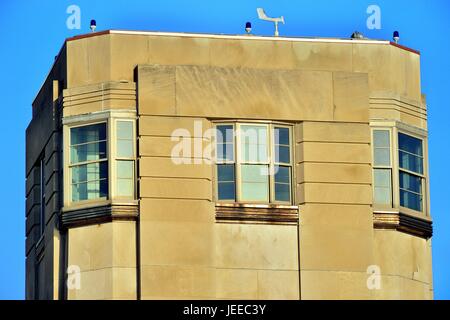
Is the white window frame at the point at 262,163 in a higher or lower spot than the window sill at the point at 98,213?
higher

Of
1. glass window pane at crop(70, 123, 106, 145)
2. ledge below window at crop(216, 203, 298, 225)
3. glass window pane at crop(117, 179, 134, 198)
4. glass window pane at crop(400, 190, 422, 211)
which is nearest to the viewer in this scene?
glass window pane at crop(117, 179, 134, 198)

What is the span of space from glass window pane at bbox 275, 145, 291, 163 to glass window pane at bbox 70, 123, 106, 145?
4720 millimetres

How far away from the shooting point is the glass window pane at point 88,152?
5834cm

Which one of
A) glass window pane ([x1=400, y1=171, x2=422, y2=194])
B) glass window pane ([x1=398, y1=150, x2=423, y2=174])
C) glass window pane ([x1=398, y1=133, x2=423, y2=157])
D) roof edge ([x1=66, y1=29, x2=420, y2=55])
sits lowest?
glass window pane ([x1=400, y1=171, x2=422, y2=194])

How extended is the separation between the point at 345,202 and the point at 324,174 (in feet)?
3.12

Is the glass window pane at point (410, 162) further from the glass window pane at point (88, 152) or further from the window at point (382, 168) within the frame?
the glass window pane at point (88, 152)

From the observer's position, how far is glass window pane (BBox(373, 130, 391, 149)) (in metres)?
59.6

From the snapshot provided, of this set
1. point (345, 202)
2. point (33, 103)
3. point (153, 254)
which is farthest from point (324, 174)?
point (33, 103)

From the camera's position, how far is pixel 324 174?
192ft

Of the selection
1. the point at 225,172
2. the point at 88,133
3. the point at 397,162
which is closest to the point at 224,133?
the point at 225,172

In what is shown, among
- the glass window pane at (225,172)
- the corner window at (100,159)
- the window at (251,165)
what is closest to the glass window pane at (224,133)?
the window at (251,165)

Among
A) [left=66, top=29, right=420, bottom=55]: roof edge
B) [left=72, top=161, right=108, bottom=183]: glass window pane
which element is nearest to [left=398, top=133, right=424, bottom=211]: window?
[left=66, top=29, right=420, bottom=55]: roof edge

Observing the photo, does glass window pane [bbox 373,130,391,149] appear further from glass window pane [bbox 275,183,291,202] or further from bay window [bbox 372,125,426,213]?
glass window pane [bbox 275,183,291,202]

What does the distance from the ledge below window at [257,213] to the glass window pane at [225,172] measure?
82 cm
